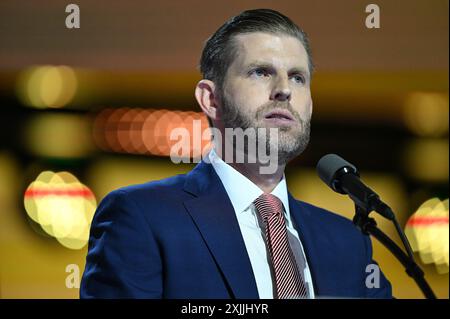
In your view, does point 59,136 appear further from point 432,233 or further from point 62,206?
point 432,233

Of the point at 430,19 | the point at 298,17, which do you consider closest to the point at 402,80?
the point at 430,19

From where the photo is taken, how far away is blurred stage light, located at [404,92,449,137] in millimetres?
2477

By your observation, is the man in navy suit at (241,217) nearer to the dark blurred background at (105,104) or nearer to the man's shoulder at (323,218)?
the man's shoulder at (323,218)

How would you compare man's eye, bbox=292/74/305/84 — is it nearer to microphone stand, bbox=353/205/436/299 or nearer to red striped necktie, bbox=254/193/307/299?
red striped necktie, bbox=254/193/307/299

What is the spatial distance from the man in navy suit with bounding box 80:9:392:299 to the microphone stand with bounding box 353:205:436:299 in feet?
0.79

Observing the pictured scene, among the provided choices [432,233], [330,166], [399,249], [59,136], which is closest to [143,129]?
[59,136]

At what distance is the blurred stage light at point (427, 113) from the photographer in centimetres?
248

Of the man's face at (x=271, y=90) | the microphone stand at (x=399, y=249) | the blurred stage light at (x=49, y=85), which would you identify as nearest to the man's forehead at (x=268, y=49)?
the man's face at (x=271, y=90)

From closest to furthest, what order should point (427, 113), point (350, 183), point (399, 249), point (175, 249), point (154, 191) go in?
1. point (399, 249)
2. point (350, 183)
3. point (175, 249)
4. point (154, 191)
5. point (427, 113)

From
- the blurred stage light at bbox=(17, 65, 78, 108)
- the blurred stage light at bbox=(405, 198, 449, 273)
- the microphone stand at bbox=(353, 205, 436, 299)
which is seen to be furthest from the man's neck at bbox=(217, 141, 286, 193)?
the blurred stage light at bbox=(405, 198, 449, 273)

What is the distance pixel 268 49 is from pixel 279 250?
1.55 feet

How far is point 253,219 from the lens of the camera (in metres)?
1.60

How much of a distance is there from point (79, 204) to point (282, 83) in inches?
29.1

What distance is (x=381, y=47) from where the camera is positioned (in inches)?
86.1
